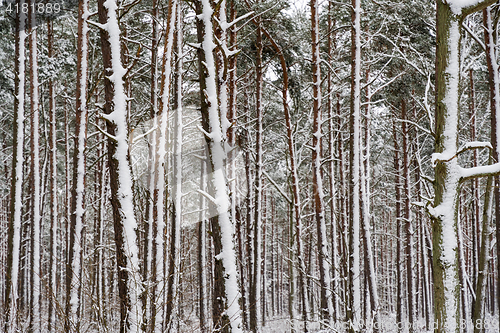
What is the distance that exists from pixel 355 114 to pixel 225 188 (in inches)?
153

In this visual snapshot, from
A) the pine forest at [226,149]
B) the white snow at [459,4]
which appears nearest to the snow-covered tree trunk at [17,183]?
the pine forest at [226,149]

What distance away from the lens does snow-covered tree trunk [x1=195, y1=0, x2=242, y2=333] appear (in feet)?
16.7

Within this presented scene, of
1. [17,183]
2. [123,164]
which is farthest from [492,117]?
[17,183]

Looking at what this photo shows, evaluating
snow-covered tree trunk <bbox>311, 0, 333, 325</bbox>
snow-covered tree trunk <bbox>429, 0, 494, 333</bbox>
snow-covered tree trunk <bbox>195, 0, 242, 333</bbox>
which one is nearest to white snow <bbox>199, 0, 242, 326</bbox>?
snow-covered tree trunk <bbox>195, 0, 242, 333</bbox>

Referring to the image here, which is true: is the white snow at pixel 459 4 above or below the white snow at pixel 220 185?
above

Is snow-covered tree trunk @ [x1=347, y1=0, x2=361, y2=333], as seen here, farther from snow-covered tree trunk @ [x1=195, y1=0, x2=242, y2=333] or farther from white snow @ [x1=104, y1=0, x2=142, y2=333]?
white snow @ [x1=104, y1=0, x2=142, y2=333]

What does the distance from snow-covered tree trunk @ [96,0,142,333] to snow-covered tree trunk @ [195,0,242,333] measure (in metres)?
1.09

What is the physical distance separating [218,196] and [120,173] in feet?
4.70

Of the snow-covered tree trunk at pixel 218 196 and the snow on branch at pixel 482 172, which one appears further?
the snow-covered tree trunk at pixel 218 196

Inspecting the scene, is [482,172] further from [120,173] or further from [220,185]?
[120,173]

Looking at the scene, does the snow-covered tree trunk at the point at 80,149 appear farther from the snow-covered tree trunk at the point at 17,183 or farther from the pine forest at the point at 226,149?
the snow-covered tree trunk at the point at 17,183

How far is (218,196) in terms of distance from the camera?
17.7 ft

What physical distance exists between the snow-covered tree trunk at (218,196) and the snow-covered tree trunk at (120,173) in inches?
Answer: 42.8

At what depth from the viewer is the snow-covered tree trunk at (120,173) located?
16.5ft
